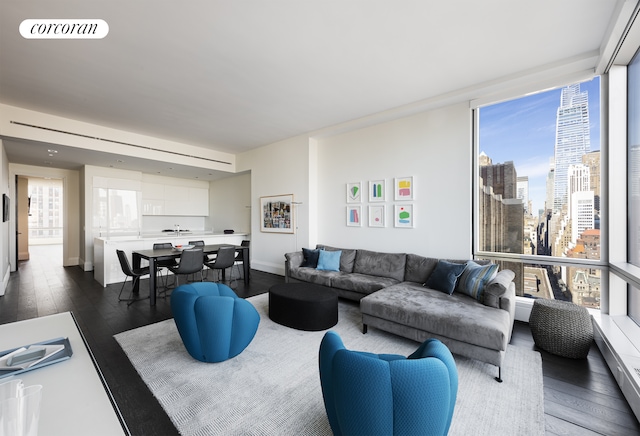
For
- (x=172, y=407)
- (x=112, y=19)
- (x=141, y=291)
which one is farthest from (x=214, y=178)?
(x=172, y=407)

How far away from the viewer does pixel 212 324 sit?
2.31 meters

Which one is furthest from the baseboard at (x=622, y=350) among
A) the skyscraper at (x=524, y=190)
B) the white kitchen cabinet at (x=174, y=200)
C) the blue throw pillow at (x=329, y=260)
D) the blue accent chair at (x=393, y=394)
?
the white kitchen cabinet at (x=174, y=200)

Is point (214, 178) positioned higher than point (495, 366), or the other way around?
point (214, 178)

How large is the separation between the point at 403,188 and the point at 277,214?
9.66ft

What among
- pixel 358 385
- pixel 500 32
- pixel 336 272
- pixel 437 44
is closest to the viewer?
pixel 358 385

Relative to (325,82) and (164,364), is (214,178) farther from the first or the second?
(164,364)

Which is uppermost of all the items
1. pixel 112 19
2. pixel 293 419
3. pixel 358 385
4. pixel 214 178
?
pixel 112 19

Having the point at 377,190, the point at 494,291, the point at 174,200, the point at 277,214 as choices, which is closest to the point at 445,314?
the point at 494,291

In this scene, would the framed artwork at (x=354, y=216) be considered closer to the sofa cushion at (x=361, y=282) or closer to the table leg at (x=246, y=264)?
the sofa cushion at (x=361, y=282)

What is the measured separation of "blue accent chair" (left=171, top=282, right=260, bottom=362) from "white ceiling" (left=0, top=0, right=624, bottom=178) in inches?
98.1

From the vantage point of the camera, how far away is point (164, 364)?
7.91ft

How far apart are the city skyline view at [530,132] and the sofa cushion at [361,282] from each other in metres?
2.14

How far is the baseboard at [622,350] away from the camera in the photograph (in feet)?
6.17

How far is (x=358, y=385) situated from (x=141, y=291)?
15.8ft
